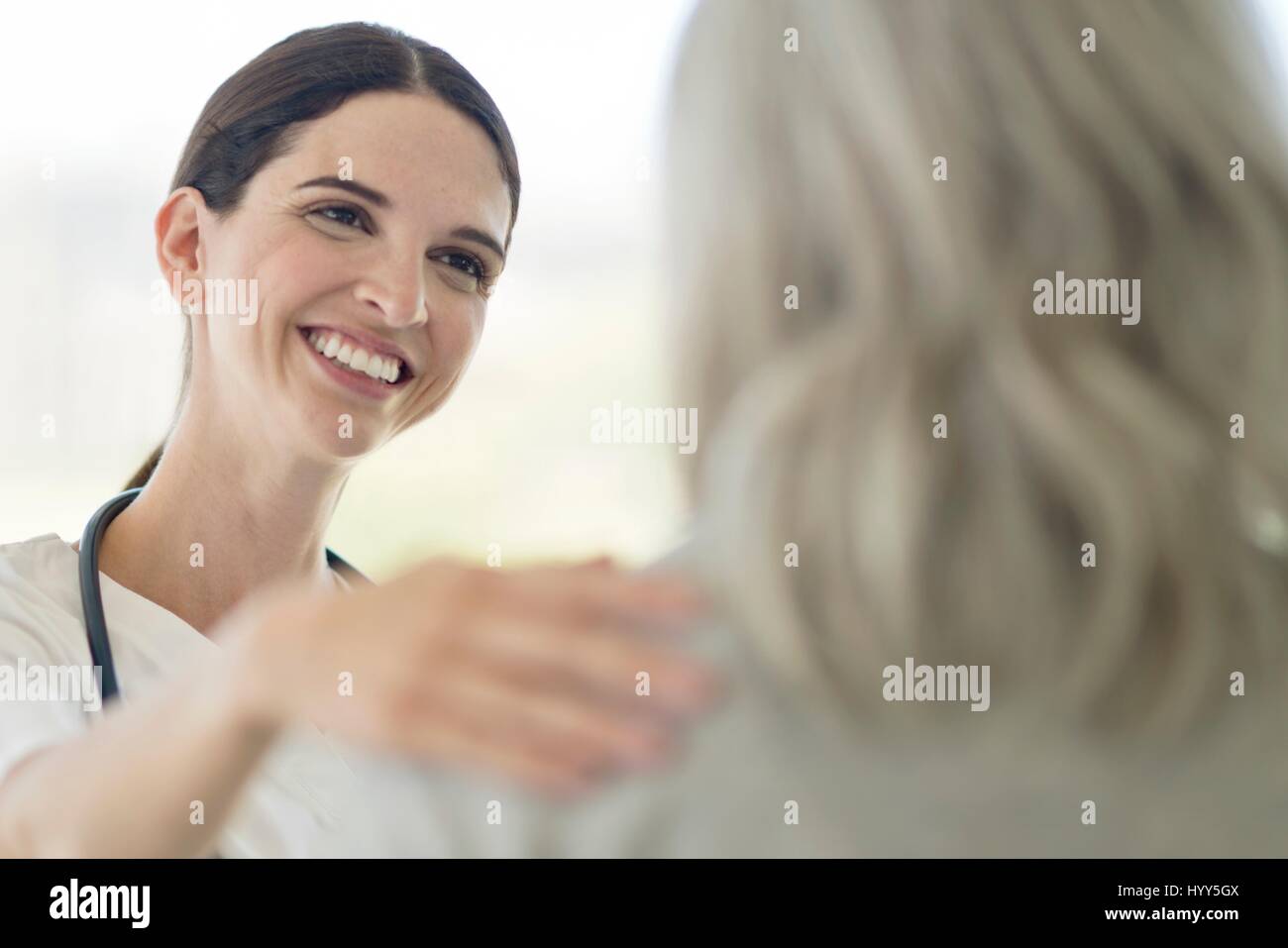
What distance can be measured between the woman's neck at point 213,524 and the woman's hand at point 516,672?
2.15 feet

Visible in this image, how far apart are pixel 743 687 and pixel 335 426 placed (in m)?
0.77

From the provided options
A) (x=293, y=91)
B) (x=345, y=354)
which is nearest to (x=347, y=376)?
(x=345, y=354)

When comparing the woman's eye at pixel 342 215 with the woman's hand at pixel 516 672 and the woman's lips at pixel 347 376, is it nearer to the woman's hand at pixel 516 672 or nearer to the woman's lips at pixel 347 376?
the woman's lips at pixel 347 376

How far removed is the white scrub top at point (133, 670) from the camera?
84cm

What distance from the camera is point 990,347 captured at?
42 cm

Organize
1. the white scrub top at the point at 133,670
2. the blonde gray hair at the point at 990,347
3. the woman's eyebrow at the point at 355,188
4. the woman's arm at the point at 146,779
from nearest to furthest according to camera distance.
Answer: the blonde gray hair at the point at 990,347, the woman's arm at the point at 146,779, the white scrub top at the point at 133,670, the woman's eyebrow at the point at 355,188

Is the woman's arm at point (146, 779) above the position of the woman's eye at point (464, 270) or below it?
below

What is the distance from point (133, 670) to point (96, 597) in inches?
2.8

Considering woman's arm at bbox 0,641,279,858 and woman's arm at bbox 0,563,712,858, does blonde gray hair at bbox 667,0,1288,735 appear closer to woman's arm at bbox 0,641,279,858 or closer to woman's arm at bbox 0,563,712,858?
woman's arm at bbox 0,563,712,858

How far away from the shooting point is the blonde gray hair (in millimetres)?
415

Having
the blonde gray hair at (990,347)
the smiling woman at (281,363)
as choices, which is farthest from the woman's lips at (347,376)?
the blonde gray hair at (990,347)

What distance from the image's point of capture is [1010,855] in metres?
0.47
